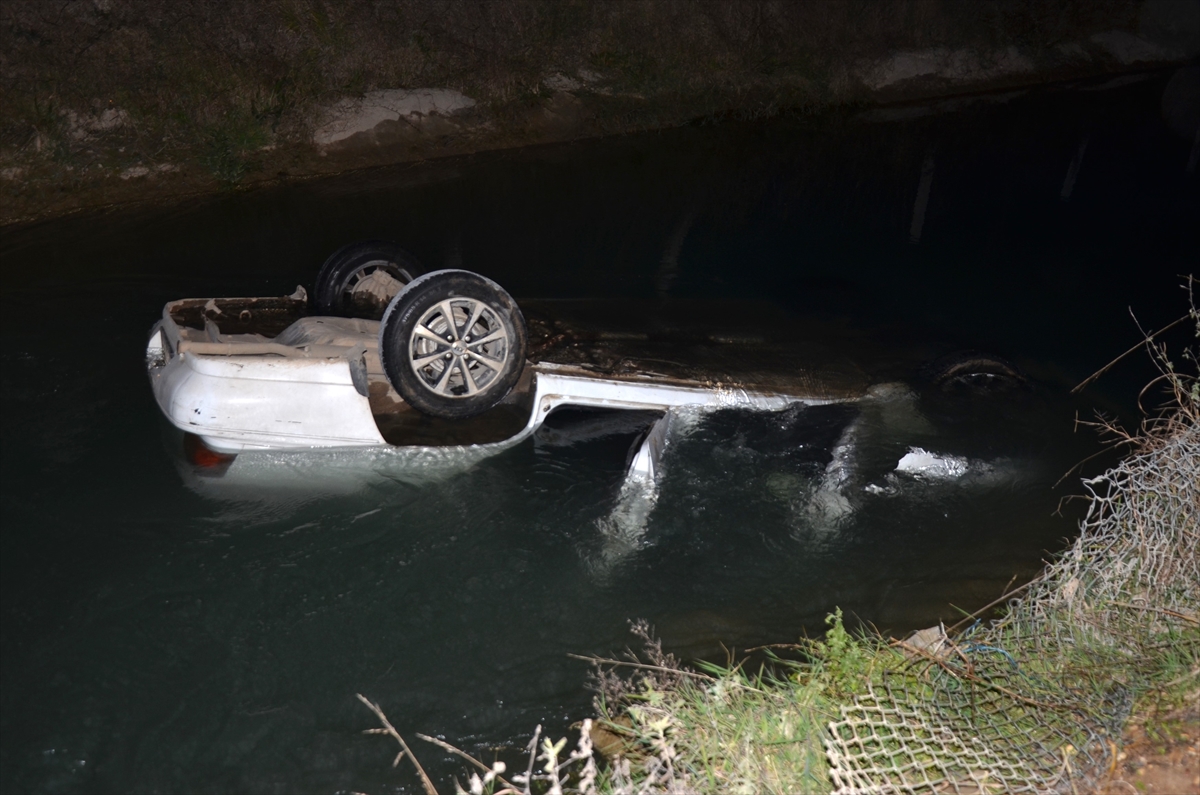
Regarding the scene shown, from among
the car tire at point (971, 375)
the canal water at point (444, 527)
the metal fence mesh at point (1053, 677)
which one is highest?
the metal fence mesh at point (1053, 677)

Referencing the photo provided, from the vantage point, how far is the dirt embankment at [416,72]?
12.6 metres

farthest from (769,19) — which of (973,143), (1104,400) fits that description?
(1104,400)

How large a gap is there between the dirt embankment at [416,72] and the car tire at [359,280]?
711cm

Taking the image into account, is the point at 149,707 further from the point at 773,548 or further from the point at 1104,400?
the point at 1104,400

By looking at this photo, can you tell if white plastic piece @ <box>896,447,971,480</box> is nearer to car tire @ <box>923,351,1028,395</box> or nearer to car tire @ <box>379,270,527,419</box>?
car tire @ <box>923,351,1028,395</box>

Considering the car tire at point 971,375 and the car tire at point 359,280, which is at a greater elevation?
the car tire at point 359,280

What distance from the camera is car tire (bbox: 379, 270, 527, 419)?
16.6 feet

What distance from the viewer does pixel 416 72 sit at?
1552cm

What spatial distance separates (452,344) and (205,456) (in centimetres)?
179

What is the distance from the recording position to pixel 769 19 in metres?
19.3

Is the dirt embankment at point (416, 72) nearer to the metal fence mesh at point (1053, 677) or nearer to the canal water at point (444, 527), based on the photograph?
the canal water at point (444, 527)

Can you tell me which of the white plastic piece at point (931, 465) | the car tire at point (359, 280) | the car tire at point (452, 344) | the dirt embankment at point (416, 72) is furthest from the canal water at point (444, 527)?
the dirt embankment at point (416, 72)

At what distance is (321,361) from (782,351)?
3.49m

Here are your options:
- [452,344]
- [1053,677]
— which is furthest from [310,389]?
[1053,677]
